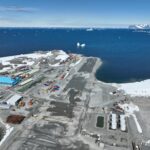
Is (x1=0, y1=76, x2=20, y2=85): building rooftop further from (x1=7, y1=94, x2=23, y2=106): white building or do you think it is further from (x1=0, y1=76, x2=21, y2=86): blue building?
(x1=7, y1=94, x2=23, y2=106): white building

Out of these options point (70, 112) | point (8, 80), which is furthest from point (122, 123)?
point (8, 80)

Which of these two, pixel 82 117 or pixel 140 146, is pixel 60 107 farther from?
pixel 140 146

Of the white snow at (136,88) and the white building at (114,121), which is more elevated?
the white building at (114,121)

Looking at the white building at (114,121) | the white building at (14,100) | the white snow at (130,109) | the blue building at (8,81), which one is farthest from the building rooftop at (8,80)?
the white building at (114,121)

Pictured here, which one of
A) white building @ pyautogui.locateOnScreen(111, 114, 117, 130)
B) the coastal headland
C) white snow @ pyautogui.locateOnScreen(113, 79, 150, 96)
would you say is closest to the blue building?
the coastal headland

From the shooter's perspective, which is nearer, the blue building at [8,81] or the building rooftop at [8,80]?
the blue building at [8,81]

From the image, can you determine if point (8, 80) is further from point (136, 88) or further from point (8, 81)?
point (136, 88)

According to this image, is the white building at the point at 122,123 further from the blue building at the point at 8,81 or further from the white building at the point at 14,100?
the blue building at the point at 8,81

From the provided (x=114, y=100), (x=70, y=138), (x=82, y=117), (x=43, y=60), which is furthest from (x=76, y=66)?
(x=70, y=138)

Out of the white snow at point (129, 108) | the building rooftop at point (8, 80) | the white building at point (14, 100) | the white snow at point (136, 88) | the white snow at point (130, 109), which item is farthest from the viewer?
the building rooftop at point (8, 80)
